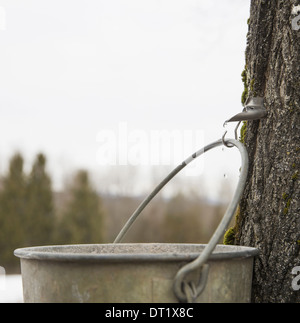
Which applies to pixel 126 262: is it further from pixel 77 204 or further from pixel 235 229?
pixel 77 204

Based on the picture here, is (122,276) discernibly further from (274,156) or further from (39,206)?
(39,206)

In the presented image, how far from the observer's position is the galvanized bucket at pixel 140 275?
1263mm

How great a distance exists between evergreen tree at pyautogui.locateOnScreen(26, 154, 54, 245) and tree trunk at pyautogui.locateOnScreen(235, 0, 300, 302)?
9834 mm

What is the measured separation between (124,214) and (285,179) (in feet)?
41.1

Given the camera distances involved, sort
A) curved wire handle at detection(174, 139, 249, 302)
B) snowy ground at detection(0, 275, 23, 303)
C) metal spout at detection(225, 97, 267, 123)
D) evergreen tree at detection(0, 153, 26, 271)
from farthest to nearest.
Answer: evergreen tree at detection(0, 153, 26, 271), snowy ground at detection(0, 275, 23, 303), metal spout at detection(225, 97, 267, 123), curved wire handle at detection(174, 139, 249, 302)

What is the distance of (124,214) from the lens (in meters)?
14.0

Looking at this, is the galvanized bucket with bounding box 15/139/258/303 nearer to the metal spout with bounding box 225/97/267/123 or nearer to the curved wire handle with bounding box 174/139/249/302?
the curved wire handle with bounding box 174/139/249/302

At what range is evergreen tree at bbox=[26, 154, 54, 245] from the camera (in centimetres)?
1140

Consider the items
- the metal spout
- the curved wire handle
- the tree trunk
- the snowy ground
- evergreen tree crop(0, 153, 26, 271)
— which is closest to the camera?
the curved wire handle

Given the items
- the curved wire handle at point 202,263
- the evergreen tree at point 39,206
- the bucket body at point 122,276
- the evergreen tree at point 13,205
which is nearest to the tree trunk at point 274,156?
the bucket body at point 122,276

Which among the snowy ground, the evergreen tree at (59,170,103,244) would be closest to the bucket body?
the snowy ground

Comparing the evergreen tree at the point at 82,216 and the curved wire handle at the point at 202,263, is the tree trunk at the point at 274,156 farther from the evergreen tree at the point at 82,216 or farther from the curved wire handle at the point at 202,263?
the evergreen tree at the point at 82,216

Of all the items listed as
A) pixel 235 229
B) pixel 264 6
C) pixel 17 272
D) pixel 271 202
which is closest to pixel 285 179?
pixel 271 202

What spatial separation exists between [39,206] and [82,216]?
103 centimetres
